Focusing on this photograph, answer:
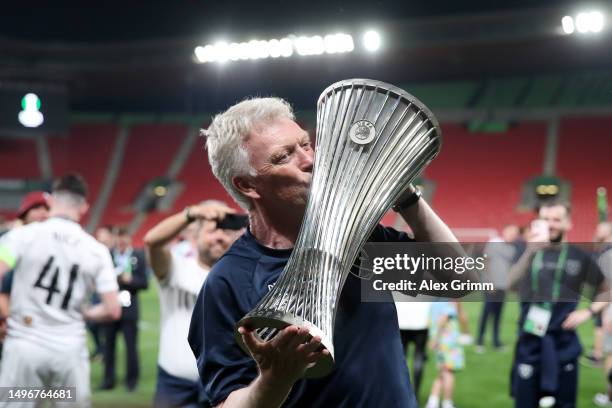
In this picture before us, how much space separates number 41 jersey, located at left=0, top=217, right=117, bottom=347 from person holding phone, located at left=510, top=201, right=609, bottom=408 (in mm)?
2877

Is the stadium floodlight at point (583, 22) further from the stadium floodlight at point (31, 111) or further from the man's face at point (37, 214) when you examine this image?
the man's face at point (37, 214)

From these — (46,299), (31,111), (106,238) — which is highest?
(31,111)

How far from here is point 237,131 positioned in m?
1.66

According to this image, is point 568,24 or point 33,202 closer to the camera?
point 33,202

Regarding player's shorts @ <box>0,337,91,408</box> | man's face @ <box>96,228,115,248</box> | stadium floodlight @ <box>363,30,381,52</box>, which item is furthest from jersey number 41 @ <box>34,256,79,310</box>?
stadium floodlight @ <box>363,30,381,52</box>

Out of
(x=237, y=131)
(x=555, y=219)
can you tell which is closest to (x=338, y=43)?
(x=555, y=219)

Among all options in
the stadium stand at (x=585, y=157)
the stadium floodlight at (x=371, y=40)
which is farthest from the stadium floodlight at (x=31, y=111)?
the stadium stand at (x=585, y=157)

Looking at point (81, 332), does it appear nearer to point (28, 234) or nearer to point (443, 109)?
point (28, 234)

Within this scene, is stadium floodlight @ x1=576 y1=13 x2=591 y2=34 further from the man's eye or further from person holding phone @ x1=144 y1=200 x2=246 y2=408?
the man's eye

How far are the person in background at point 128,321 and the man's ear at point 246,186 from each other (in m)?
5.92

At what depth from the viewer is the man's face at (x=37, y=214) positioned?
5875 mm

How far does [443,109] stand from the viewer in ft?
68.2

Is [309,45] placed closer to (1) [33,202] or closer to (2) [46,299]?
(1) [33,202]

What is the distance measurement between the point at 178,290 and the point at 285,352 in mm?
3540
